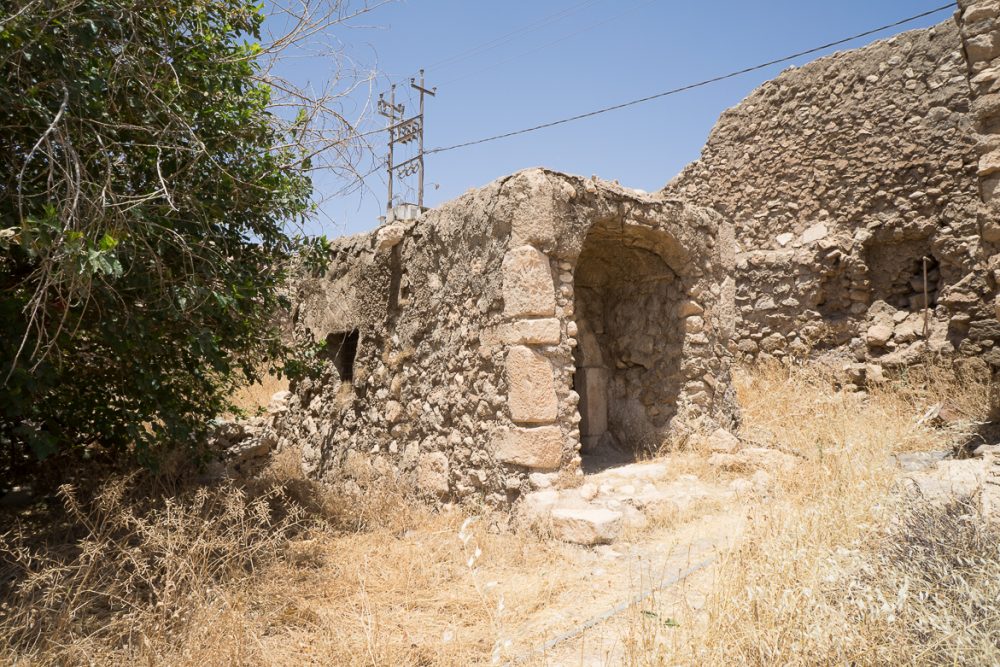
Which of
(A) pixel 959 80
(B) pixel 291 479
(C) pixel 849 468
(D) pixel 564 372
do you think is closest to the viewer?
(C) pixel 849 468

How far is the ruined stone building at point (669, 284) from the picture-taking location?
15.8 feet

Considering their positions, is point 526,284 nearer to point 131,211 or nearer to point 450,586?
point 450,586

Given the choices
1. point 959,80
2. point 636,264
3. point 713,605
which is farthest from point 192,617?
point 959,80

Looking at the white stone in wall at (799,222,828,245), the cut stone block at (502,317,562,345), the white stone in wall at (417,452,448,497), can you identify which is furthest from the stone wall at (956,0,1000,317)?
the white stone in wall at (417,452,448,497)

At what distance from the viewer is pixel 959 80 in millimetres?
7895

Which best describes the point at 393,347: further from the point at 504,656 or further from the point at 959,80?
the point at 959,80

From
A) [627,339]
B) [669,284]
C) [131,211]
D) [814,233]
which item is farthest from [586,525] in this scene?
[814,233]

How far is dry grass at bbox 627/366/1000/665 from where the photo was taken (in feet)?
7.57

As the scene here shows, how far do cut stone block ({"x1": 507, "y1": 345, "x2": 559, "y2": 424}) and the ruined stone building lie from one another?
0.05ft

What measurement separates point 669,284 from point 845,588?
3.85 m

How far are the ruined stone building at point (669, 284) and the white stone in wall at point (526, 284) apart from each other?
2cm

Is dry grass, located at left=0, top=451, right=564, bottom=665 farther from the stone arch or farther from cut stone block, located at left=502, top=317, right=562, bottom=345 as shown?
the stone arch

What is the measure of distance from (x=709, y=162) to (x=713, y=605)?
889 centimetres

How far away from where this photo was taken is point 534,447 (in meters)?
4.60
